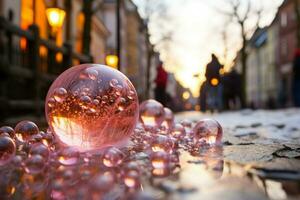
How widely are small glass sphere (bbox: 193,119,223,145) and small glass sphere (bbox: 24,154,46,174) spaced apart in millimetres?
1425

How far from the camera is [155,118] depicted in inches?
155

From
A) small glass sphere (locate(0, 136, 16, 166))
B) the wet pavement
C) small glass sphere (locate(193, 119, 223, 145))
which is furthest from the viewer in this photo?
small glass sphere (locate(193, 119, 223, 145))

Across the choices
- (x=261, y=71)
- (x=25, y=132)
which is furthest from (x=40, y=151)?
(x=261, y=71)

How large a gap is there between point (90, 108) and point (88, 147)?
0.89 feet

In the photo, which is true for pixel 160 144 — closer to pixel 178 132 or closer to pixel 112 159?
pixel 112 159

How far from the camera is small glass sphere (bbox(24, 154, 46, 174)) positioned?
7.29ft

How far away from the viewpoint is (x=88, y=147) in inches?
109

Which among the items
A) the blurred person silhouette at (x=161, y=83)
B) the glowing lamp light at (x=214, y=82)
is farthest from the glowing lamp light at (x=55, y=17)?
the glowing lamp light at (x=214, y=82)

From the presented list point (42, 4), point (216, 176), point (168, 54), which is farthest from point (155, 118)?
point (168, 54)

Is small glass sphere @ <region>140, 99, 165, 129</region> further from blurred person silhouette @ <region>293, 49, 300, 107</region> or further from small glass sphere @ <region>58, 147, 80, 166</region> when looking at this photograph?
blurred person silhouette @ <region>293, 49, 300, 107</region>

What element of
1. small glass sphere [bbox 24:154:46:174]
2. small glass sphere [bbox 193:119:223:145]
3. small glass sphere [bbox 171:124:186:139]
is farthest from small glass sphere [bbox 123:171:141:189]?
small glass sphere [bbox 171:124:186:139]

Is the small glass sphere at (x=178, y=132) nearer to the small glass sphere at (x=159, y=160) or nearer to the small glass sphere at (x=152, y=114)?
the small glass sphere at (x=152, y=114)

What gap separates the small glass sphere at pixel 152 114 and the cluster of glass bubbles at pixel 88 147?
1.40 feet

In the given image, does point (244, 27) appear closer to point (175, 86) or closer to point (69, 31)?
point (69, 31)
